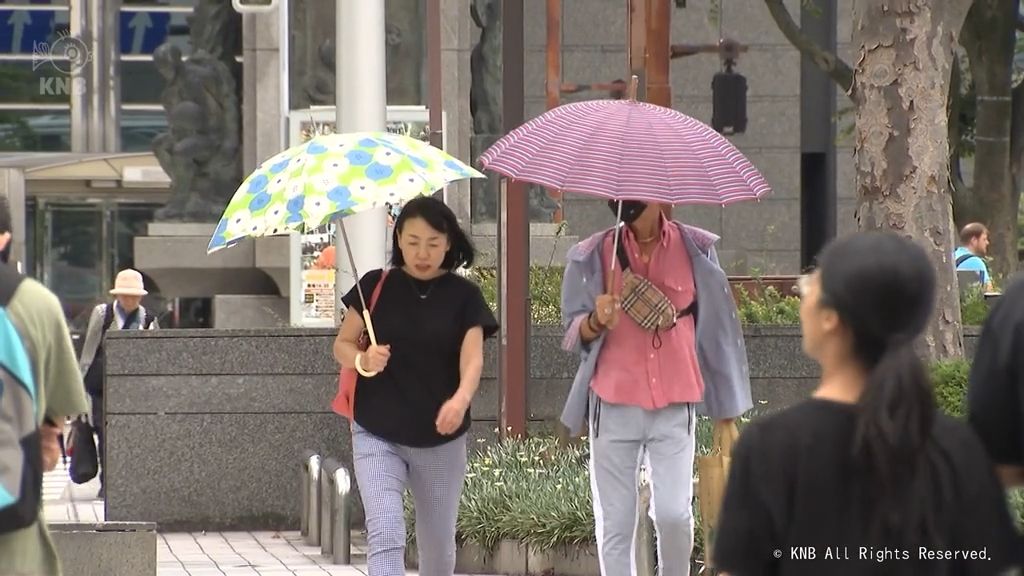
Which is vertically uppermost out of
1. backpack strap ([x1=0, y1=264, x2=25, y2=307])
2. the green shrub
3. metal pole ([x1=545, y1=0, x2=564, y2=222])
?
metal pole ([x1=545, y1=0, x2=564, y2=222])

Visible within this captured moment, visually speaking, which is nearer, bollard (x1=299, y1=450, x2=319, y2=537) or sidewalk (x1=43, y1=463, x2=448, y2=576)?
sidewalk (x1=43, y1=463, x2=448, y2=576)

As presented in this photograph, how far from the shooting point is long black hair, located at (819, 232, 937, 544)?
316 cm

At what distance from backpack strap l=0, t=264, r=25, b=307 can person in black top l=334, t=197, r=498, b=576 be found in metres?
2.32

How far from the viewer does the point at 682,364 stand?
6.79m

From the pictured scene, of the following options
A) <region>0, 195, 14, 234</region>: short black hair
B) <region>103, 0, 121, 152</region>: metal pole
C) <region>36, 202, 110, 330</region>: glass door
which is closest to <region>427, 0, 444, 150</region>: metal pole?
<region>0, 195, 14, 234</region>: short black hair

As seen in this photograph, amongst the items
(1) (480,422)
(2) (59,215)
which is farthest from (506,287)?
(2) (59,215)

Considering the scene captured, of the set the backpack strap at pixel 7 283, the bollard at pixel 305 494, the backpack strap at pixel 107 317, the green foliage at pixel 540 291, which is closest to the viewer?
the backpack strap at pixel 7 283

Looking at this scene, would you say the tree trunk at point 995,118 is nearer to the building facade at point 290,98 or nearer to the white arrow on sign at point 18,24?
the building facade at point 290,98

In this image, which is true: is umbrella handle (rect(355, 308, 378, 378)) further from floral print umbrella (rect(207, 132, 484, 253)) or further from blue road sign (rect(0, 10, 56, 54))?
blue road sign (rect(0, 10, 56, 54))

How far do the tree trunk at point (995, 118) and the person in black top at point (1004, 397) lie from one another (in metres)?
18.2

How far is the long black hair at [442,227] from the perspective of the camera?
6875 mm

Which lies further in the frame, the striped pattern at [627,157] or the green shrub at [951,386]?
the green shrub at [951,386]

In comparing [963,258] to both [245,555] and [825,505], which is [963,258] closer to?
[245,555]

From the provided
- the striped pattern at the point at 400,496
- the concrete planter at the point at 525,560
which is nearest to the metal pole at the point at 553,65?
the concrete planter at the point at 525,560
